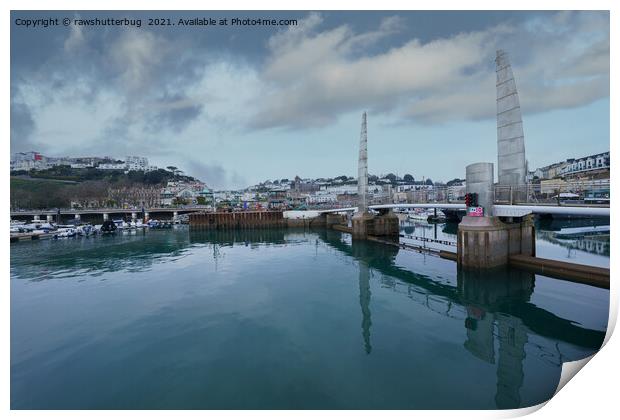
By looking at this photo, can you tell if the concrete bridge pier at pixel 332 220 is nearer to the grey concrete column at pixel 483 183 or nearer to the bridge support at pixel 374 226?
the bridge support at pixel 374 226

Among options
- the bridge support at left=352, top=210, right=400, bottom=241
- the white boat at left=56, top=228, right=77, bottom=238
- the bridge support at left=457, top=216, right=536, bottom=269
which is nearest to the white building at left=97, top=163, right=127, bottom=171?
the white boat at left=56, top=228, right=77, bottom=238

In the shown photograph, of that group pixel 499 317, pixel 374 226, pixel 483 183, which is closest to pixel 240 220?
pixel 374 226

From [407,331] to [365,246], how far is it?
70.5 feet

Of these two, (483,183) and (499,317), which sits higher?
(483,183)

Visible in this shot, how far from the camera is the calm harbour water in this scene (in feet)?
20.8

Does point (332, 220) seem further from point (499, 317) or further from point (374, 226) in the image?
point (499, 317)

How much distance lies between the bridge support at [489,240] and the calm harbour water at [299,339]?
0.87 meters

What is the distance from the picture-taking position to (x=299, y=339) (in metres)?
8.95

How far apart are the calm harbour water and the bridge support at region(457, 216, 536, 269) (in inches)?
34.2

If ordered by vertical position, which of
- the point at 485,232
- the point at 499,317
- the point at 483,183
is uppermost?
the point at 483,183

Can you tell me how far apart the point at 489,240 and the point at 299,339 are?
13.2 meters

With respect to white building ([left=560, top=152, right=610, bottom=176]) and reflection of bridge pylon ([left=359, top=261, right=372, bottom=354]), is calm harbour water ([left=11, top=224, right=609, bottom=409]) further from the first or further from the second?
white building ([left=560, top=152, right=610, bottom=176])

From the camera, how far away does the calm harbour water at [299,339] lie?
6332 millimetres

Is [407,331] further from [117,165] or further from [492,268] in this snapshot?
[117,165]
